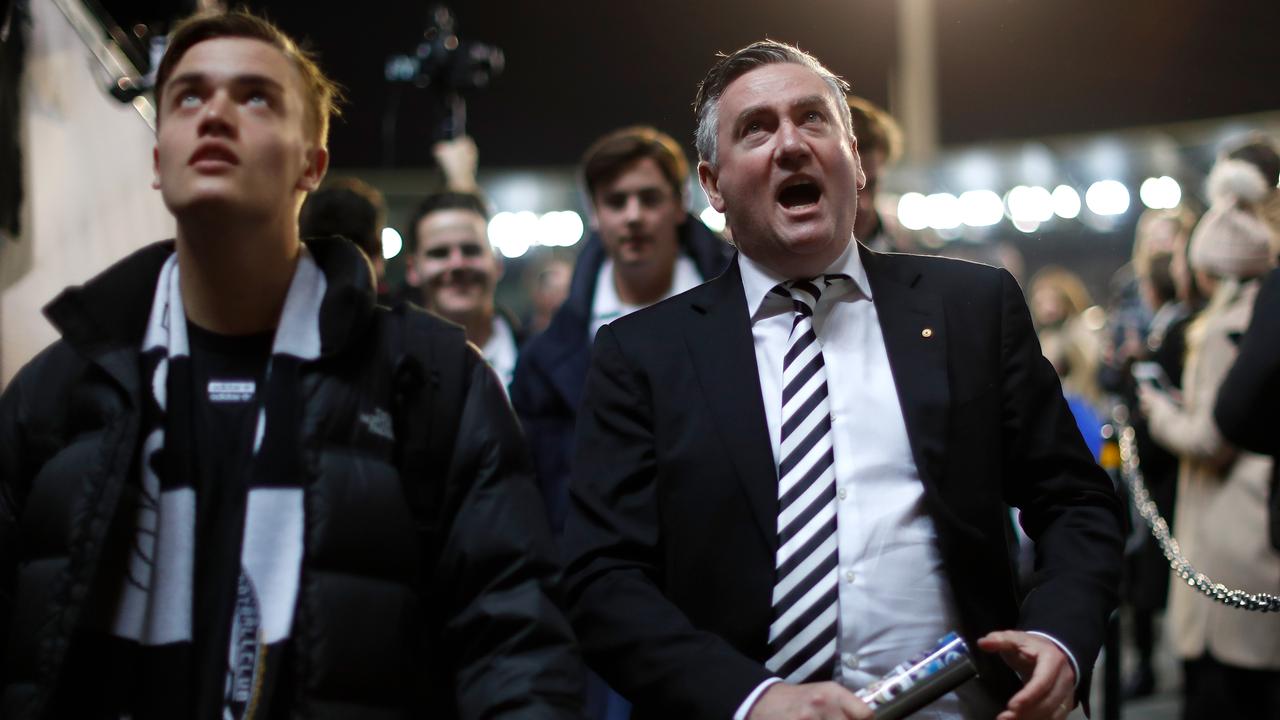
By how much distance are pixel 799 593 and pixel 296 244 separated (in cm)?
115

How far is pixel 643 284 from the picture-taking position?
3699 millimetres

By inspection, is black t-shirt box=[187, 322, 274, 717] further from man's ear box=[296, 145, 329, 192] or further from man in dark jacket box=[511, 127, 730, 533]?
man in dark jacket box=[511, 127, 730, 533]

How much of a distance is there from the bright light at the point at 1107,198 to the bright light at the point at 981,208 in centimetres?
125

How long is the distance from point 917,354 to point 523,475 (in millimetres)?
740

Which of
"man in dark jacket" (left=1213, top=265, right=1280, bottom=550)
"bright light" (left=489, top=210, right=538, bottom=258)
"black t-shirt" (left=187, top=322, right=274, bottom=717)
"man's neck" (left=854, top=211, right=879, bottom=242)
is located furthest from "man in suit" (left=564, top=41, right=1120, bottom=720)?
"bright light" (left=489, top=210, right=538, bottom=258)

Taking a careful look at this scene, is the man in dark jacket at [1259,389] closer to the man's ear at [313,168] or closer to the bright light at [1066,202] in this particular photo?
the man's ear at [313,168]

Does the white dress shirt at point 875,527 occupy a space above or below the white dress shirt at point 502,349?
below

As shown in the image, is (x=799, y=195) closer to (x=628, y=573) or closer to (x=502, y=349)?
(x=628, y=573)

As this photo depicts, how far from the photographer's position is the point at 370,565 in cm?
201

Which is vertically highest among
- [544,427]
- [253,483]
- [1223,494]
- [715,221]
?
[715,221]

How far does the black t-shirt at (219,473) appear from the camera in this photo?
201 cm

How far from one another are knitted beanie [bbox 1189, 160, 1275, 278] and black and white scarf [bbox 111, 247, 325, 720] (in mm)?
2388

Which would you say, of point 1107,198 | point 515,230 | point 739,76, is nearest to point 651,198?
point 739,76

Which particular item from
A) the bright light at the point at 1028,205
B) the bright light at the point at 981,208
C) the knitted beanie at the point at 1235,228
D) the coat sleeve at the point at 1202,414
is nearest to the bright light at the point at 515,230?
the bright light at the point at 981,208
